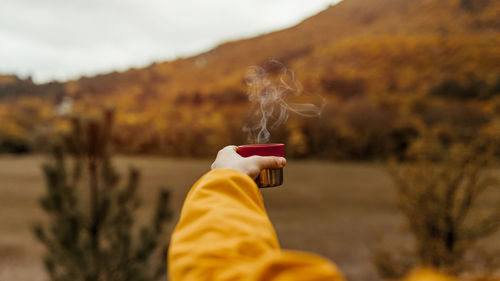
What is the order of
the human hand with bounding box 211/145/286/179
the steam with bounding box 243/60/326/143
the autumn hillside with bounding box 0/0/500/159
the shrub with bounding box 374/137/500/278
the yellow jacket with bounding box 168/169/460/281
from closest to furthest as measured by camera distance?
the yellow jacket with bounding box 168/169/460/281 → the human hand with bounding box 211/145/286/179 → the steam with bounding box 243/60/326/143 → the shrub with bounding box 374/137/500/278 → the autumn hillside with bounding box 0/0/500/159

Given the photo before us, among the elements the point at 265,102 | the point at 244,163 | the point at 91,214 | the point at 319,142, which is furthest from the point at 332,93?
the point at 244,163

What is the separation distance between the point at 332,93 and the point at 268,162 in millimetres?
7743

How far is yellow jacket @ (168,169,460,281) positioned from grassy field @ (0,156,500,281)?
544cm

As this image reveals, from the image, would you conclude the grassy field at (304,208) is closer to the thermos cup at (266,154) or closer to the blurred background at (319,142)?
the blurred background at (319,142)

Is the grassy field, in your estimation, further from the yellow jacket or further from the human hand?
the yellow jacket

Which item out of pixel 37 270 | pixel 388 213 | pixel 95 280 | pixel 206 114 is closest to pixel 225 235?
pixel 95 280

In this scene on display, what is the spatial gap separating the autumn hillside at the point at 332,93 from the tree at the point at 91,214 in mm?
1856

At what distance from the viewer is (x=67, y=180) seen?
7.89ft

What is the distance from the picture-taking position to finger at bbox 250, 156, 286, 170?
2.06 ft

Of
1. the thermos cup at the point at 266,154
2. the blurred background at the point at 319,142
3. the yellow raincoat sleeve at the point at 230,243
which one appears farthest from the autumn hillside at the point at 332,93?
the yellow raincoat sleeve at the point at 230,243

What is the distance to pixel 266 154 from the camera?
0.73 metres

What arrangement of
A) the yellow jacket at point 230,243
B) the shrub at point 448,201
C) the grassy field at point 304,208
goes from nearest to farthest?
1. the yellow jacket at point 230,243
2. the shrub at point 448,201
3. the grassy field at point 304,208

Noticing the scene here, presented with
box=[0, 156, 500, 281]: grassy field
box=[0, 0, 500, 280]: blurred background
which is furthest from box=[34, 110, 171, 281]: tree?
box=[0, 156, 500, 281]: grassy field

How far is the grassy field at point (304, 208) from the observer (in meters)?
6.38
